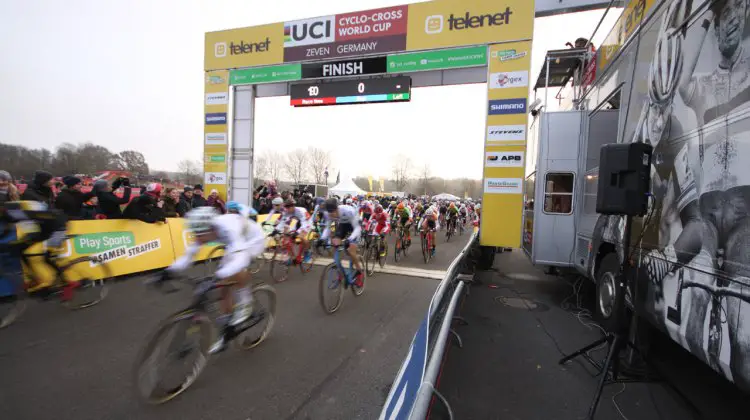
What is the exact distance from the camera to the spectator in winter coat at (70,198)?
580 cm

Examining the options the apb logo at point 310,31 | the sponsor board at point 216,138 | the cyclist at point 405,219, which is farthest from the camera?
the sponsor board at point 216,138

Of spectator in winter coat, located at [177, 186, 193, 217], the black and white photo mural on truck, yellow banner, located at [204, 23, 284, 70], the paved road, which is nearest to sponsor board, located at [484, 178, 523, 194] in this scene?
the paved road

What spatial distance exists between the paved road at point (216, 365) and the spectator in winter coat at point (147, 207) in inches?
73.8

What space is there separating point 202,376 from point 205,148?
10.6 m

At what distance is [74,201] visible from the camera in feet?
19.6

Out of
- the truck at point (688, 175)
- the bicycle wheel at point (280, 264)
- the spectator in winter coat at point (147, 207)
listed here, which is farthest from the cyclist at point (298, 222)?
the truck at point (688, 175)

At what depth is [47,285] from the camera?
521 cm

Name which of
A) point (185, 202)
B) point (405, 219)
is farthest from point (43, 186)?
point (405, 219)

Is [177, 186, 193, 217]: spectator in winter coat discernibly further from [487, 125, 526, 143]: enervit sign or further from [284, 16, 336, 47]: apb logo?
[487, 125, 526, 143]: enervit sign

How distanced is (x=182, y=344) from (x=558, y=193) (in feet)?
21.9

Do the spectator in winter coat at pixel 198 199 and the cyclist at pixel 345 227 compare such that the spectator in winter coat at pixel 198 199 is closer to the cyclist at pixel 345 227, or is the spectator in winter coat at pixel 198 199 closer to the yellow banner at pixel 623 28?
the cyclist at pixel 345 227

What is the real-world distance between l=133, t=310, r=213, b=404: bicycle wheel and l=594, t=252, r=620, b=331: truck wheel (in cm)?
472

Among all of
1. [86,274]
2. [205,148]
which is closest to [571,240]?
[86,274]

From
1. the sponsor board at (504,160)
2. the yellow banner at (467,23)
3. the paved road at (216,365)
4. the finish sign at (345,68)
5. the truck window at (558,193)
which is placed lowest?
the paved road at (216,365)
